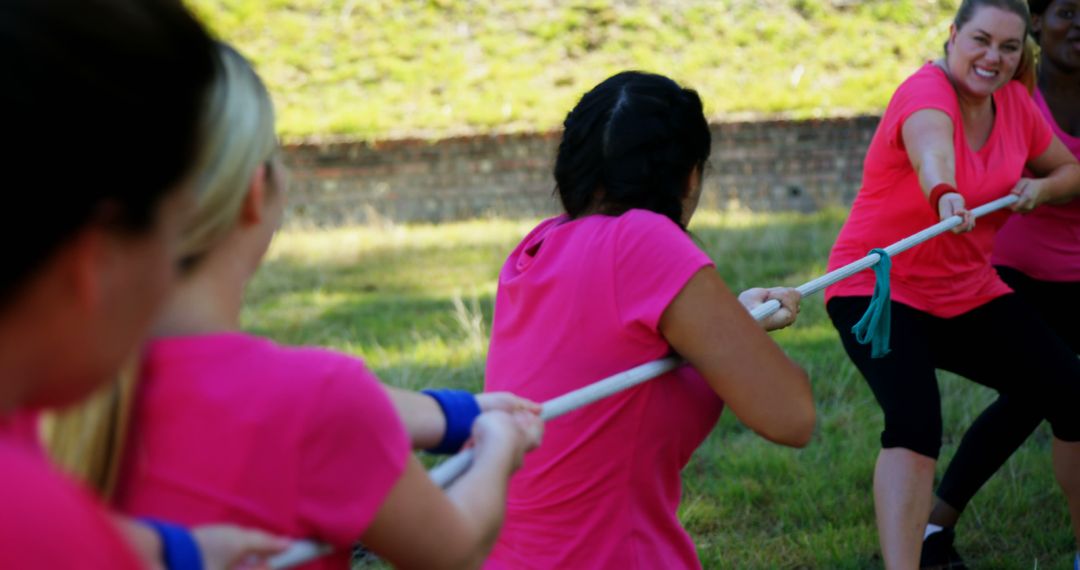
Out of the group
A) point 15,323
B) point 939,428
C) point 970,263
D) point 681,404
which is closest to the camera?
point 15,323

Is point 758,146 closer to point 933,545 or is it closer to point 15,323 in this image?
point 933,545

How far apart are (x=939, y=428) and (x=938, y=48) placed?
9774 mm

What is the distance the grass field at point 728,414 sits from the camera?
13.8 feet

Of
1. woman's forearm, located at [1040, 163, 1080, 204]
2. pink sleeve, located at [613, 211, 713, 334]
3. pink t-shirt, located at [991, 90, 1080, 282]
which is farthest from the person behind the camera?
pink t-shirt, located at [991, 90, 1080, 282]

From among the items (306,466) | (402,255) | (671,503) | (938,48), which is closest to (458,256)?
(402,255)

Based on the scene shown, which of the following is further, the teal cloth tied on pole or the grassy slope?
Answer: the grassy slope

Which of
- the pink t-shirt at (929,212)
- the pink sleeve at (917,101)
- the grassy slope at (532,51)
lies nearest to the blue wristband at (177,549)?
the pink t-shirt at (929,212)

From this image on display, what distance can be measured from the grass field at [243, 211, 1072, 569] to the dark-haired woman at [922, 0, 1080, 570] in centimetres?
22

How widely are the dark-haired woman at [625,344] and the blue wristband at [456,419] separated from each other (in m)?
0.49

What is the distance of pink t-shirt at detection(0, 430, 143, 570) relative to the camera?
0.89 meters

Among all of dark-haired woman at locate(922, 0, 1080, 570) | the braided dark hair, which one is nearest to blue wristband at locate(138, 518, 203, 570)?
the braided dark hair

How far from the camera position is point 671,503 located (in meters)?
2.45

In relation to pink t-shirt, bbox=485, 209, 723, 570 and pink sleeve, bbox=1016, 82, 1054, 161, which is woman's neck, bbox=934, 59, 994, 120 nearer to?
pink sleeve, bbox=1016, 82, 1054, 161

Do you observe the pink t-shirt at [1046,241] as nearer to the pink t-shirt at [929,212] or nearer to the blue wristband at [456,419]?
the pink t-shirt at [929,212]
